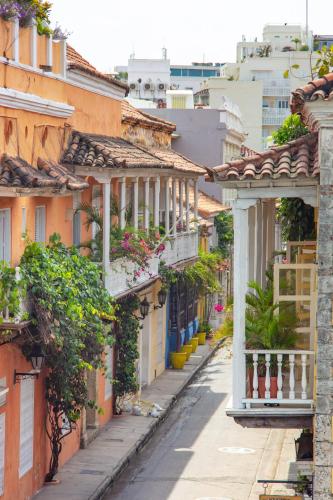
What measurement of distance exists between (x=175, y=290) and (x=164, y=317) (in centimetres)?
144

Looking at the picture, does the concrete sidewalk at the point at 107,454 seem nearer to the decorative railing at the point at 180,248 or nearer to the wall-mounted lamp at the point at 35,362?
the wall-mounted lamp at the point at 35,362

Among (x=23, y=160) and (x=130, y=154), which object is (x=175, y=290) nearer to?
(x=130, y=154)

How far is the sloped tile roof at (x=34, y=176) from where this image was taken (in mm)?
19156

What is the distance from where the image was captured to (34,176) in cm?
1956

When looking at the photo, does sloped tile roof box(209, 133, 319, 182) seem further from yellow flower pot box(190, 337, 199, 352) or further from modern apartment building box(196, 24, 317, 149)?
modern apartment building box(196, 24, 317, 149)

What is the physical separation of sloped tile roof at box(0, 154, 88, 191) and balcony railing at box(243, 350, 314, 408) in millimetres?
4457

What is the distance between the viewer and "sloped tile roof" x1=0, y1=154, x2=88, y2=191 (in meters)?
19.2

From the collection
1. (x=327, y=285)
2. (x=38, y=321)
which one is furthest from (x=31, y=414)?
(x=327, y=285)

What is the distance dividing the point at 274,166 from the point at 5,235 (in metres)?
5.45

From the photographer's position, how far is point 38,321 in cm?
1970

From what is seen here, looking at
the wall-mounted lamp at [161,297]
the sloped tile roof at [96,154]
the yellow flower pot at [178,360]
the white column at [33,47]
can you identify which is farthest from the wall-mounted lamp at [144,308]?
the white column at [33,47]

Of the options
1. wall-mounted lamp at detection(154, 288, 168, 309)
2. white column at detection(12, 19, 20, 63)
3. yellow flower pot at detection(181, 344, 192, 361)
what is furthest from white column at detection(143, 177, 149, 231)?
white column at detection(12, 19, 20, 63)

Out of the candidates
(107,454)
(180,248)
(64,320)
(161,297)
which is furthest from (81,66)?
(180,248)

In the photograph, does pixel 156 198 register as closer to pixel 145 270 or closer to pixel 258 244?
pixel 145 270
